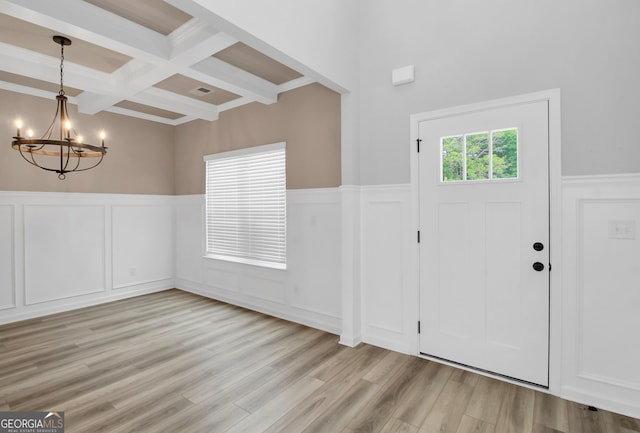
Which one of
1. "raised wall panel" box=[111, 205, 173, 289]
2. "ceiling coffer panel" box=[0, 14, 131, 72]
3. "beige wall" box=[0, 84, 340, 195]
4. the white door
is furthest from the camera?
"raised wall panel" box=[111, 205, 173, 289]

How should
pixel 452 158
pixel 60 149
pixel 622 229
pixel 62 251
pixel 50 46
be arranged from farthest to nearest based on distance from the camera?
pixel 62 251
pixel 60 149
pixel 50 46
pixel 452 158
pixel 622 229

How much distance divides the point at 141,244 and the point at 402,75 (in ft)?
15.8

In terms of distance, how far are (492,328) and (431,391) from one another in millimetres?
750

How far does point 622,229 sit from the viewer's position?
230 centimetres

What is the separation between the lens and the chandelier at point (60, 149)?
123 inches

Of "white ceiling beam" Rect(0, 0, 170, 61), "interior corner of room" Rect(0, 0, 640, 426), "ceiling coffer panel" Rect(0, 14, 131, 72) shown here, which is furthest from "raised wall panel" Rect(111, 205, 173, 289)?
"white ceiling beam" Rect(0, 0, 170, 61)

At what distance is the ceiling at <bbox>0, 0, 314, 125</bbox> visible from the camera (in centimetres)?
262

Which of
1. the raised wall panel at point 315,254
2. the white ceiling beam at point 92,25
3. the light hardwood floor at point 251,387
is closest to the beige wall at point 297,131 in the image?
the raised wall panel at point 315,254

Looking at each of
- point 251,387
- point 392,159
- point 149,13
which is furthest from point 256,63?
point 251,387

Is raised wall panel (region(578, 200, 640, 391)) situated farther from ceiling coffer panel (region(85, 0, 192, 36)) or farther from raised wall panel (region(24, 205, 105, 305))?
→ raised wall panel (region(24, 205, 105, 305))

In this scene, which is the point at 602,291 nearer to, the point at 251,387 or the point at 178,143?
the point at 251,387

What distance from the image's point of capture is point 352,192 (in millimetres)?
3445

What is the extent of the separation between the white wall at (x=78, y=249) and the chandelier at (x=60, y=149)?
45 cm

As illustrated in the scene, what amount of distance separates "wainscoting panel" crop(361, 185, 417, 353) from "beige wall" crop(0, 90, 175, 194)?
13.3ft
